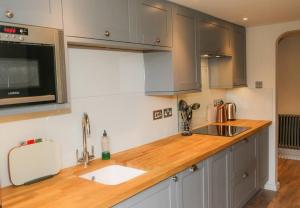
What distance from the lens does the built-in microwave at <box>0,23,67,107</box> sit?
4.23ft

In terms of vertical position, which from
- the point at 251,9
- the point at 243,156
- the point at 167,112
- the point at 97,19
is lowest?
the point at 243,156

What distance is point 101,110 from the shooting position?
222 centimetres

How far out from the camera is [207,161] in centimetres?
238

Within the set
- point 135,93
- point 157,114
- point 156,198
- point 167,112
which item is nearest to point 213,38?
point 167,112

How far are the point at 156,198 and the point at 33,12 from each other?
1.29 meters

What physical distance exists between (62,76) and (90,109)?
2.05 feet

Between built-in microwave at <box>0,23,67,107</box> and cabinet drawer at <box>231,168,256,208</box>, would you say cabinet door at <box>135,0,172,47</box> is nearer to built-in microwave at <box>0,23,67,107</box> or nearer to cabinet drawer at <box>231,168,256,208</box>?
built-in microwave at <box>0,23,67,107</box>

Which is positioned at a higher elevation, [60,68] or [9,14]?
[9,14]

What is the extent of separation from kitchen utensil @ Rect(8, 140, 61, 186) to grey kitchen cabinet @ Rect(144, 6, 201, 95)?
109cm

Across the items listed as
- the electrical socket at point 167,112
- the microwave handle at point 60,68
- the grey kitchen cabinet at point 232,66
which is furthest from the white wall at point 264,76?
the microwave handle at point 60,68

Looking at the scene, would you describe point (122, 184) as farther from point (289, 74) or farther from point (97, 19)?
point (289, 74)

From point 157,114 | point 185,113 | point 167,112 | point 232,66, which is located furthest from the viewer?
point 232,66

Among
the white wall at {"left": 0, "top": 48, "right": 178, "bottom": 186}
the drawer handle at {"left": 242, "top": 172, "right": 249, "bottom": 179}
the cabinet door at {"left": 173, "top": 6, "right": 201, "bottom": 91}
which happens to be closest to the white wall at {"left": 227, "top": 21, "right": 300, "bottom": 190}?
the drawer handle at {"left": 242, "top": 172, "right": 249, "bottom": 179}

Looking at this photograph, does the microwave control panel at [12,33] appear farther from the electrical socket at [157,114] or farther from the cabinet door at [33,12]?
the electrical socket at [157,114]
